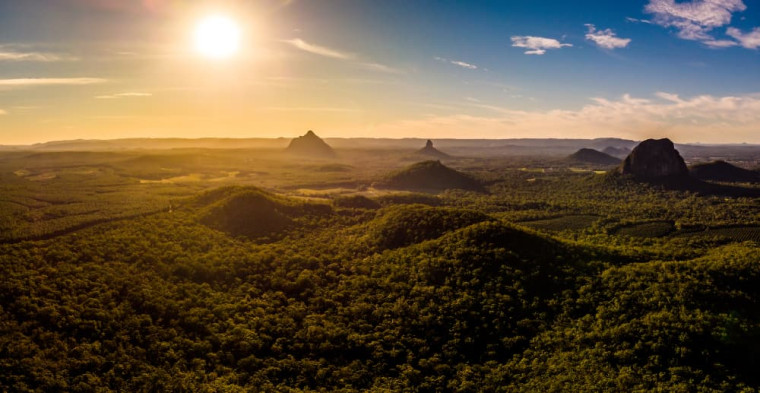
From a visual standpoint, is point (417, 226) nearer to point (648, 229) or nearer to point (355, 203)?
point (355, 203)

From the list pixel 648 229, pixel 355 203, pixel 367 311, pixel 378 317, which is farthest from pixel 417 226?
pixel 648 229

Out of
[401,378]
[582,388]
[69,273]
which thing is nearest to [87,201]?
[69,273]

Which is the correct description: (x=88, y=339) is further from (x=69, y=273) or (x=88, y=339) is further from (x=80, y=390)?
(x=69, y=273)

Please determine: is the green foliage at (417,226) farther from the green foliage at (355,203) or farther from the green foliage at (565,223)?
the green foliage at (565,223)

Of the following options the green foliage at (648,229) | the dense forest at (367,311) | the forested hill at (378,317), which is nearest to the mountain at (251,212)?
the dense forest at (367,311)

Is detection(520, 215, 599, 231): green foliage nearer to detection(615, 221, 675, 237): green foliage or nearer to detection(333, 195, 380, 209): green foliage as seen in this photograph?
detection(615, 221, 675, 237): green foliage

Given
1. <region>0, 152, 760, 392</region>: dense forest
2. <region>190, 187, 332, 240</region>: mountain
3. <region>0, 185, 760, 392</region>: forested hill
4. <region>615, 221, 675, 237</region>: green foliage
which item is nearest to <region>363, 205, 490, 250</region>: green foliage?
<region>0, 152, 760, 392</region>: dense forest
